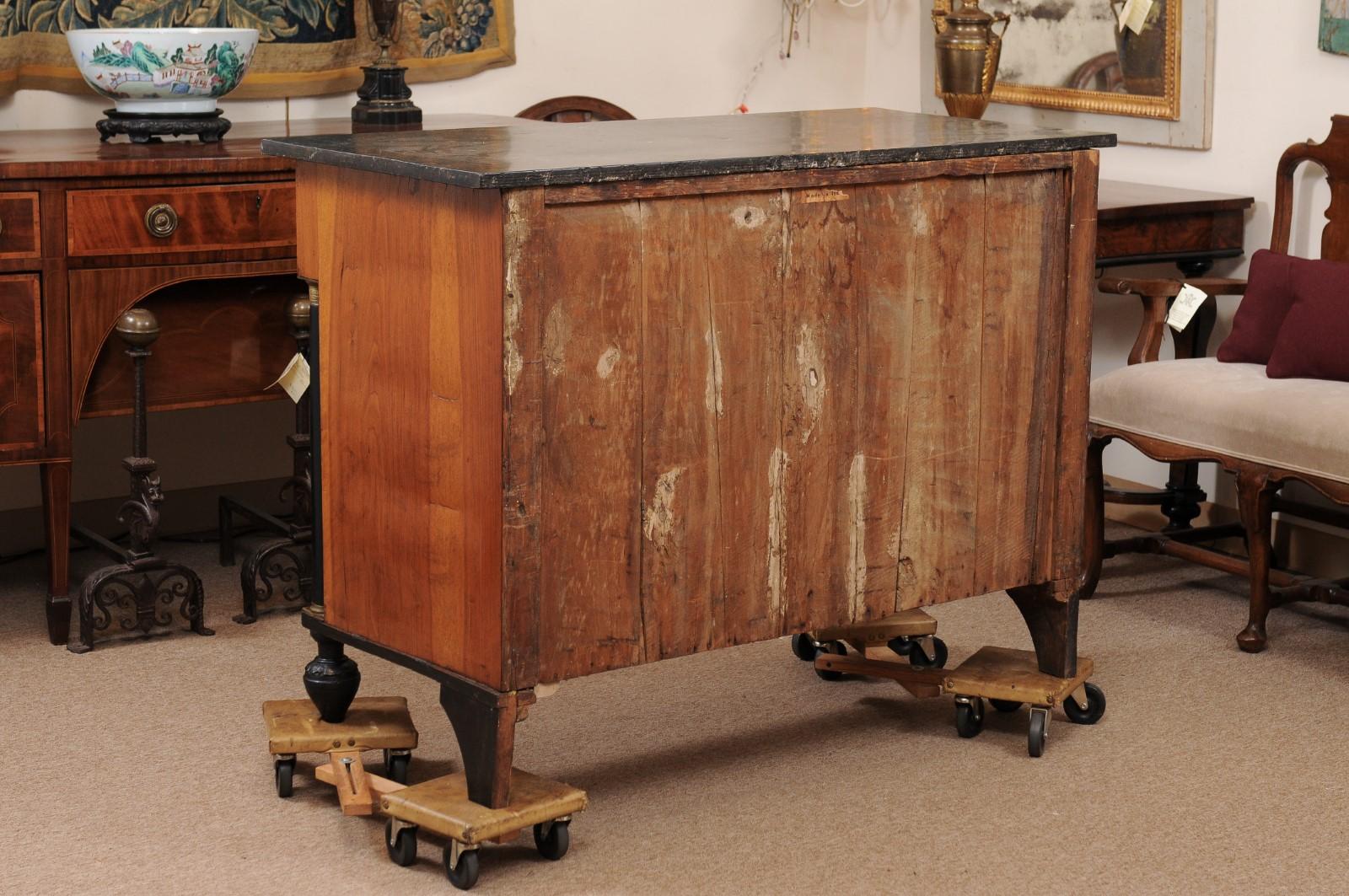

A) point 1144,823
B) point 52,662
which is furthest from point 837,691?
point 52,662

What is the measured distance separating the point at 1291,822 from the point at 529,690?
1.31 metres

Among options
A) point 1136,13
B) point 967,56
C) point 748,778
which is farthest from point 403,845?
point 1136,13

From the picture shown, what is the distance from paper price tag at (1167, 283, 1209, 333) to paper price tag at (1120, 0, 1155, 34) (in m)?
0.85

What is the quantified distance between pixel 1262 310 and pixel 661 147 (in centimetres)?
181

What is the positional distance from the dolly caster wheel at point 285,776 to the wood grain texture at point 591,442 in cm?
60

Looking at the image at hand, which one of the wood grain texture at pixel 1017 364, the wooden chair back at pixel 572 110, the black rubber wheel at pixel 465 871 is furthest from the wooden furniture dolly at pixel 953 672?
the wooden chair back at pixel 572 110

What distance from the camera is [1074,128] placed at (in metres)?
4.96

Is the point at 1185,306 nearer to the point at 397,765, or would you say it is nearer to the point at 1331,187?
the point at 1331,187

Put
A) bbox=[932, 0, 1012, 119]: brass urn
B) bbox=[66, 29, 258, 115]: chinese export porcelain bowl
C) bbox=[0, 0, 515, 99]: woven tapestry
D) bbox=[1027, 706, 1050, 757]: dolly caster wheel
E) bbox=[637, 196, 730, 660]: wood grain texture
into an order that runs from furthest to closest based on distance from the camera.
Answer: bbox=[932, 0, 1012, 119]: brass urn < bbox=[0, 0, 515, 99]: woven tapestry < bbox=[66, 29, 258, 115]: chinese export porcelain bowl < bbox=[1027, 706, 1050, 757]: dolly caster wheel < bbox=[637, 196, 730, 660]: wood grain texture

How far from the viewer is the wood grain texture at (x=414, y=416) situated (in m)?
2.52

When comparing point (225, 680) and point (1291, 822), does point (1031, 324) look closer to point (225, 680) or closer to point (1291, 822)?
point (1291, 822)

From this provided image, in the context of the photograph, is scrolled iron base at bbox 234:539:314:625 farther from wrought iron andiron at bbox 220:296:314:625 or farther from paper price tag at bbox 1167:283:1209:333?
paper price tag at bbox 1167:283:1209:333

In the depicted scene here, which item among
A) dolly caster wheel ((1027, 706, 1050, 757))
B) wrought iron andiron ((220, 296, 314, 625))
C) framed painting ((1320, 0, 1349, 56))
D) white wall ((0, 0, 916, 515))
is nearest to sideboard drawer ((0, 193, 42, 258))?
wrought iron andiron ((220, 296, 314, 625))

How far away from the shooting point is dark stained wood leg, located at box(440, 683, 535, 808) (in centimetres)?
259
